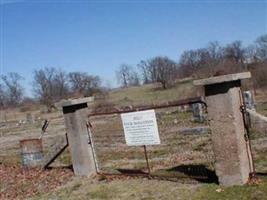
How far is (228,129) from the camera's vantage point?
9.26 metres

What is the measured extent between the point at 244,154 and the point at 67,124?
5.54 m

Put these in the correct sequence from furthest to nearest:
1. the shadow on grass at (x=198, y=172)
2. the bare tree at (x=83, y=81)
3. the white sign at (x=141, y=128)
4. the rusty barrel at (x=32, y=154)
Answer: the bare tree at (x=83, y=81) → the rusty barrel at (x=32, y=154) → the white sign at (x=141, y=128) → the shadow on grass at (x=198, y=172)

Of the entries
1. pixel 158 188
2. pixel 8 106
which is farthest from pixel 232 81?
pixel 8 106

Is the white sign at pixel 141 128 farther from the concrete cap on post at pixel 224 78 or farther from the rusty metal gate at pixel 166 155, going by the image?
the concrete cap on post at pixel 224 78

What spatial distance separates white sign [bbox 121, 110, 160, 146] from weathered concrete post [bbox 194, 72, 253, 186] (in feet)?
5.52

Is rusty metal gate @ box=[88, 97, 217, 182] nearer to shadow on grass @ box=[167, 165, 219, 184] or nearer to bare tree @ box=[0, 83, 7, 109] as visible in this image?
shadow on grass @ box=[167, 165, 219, 184]

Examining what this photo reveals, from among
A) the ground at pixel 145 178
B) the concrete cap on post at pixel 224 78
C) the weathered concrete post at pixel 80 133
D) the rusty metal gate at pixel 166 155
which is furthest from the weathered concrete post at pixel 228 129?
the weathered concrete post at pixel 80 133

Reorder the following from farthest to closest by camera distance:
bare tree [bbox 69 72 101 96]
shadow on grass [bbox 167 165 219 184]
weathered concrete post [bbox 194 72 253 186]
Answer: bare tree [bbox 69 72 101 96]
shadow on grass [bbox 167 165 219 184]
weathered concrete post [bbox 194 72 253 186]

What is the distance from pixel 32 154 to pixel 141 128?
670 cm

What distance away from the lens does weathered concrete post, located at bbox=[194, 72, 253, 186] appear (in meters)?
9.20

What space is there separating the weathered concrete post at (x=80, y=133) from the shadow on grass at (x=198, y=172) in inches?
89.2

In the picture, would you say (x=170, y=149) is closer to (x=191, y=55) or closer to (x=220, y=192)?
(x=220, y=192)

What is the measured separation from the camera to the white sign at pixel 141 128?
10828mm

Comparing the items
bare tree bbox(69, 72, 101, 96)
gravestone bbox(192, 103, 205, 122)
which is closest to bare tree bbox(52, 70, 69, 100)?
bare tree bbox(69, 72, 101, 96)
